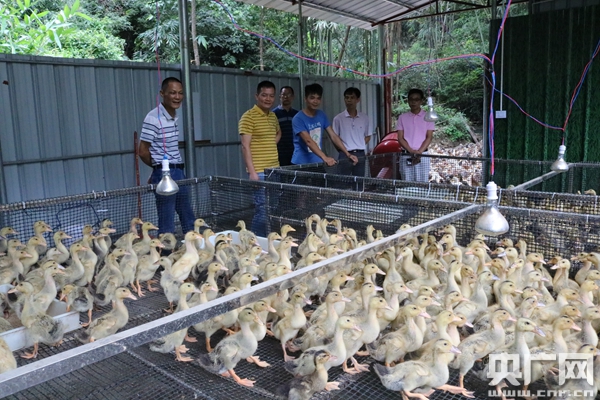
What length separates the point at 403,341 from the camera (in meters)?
3.09

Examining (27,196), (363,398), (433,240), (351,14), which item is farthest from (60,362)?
(351,14)

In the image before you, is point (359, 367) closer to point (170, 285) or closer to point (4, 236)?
point (170, 285)

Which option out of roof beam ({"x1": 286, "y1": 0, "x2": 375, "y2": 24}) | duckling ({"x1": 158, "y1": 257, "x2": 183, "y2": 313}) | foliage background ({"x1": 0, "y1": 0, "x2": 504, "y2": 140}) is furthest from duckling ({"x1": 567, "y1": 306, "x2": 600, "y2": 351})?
foliage background ({"x1": 0, "y1": 0, "x2": 504, "y2": 140})

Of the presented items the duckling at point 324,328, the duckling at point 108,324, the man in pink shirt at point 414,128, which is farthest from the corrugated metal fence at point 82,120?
the duckling at point 324,328

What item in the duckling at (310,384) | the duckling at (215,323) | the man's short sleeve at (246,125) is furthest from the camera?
the man's short sleeve at (246,125)

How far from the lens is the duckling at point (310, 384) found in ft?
9.14

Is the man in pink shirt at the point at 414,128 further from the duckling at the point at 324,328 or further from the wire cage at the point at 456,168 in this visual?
the duckling at the point at 324,328

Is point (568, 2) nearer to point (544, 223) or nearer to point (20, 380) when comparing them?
point (544, 223)

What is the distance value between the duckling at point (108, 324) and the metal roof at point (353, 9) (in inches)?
222

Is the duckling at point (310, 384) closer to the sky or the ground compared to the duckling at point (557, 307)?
closer to the ground

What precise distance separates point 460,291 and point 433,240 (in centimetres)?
74

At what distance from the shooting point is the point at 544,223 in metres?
3.82

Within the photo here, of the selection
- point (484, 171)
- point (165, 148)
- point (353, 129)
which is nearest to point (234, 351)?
point (165, 148)

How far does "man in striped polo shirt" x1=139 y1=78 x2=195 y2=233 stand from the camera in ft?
17.7
